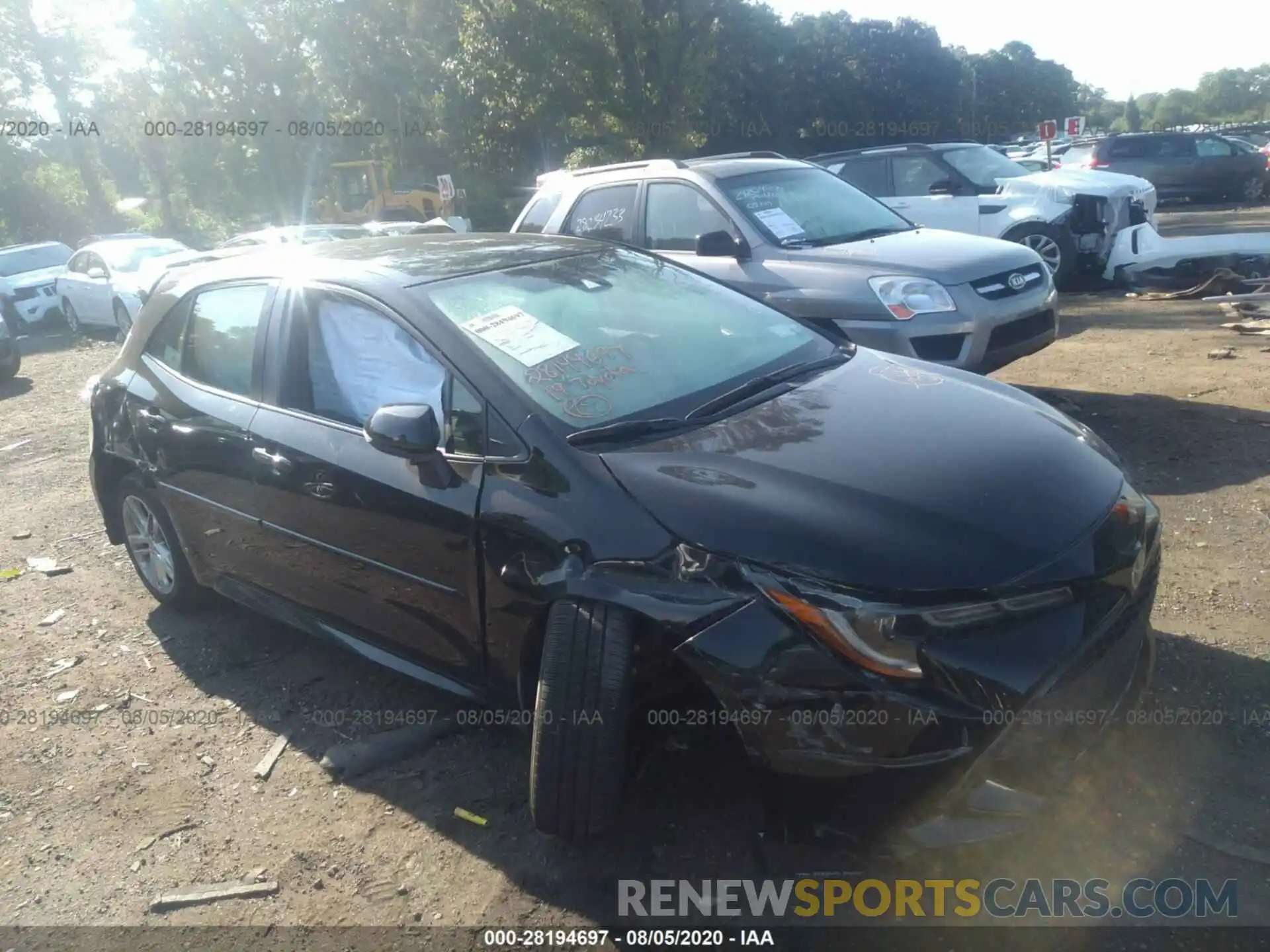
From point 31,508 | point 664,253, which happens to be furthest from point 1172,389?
point 31,508

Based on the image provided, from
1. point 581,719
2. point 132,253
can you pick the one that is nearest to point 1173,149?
point 132,253

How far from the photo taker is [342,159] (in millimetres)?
36094

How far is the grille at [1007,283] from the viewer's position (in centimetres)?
641

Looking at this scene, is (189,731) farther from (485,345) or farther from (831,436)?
(831,436)

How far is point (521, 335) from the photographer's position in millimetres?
3520

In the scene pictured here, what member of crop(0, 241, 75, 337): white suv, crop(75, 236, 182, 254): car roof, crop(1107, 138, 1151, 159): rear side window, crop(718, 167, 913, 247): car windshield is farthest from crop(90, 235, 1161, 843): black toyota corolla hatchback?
crop(1107, 138, 1151, 159): rear side window

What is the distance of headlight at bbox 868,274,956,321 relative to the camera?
20.5 feet

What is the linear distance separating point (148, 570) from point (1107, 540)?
173 inches

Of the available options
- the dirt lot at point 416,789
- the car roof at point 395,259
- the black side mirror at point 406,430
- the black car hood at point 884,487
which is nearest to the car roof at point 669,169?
the car roof at point 395,259

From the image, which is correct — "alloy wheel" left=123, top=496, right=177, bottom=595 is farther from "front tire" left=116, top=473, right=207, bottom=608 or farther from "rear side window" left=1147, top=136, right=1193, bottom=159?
"rear side window" left=1147, top=136, right=1193, bottom=159

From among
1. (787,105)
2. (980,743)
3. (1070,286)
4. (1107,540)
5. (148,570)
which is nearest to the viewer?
(980,743)

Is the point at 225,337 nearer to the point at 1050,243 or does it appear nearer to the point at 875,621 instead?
the point at 875,621

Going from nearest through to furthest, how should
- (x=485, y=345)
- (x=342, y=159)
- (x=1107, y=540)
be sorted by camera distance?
1. (x=1107, y=540)
2. (x=485, y=345)
3. (x=342, y=159)

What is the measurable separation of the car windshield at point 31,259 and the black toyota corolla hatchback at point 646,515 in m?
18.3
